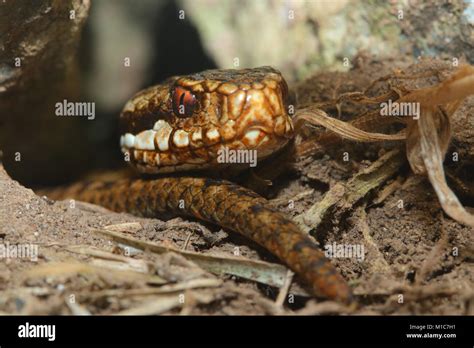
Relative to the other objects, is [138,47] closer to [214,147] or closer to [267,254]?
[214,147]

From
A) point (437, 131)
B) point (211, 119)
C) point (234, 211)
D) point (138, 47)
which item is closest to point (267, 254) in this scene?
point (234, 211)

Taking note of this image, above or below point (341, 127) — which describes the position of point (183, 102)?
above

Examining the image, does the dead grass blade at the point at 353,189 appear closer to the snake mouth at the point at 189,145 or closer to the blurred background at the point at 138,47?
the snake mouth at the point at 189,145

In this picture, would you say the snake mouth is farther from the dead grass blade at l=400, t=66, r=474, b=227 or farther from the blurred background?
the blurred background

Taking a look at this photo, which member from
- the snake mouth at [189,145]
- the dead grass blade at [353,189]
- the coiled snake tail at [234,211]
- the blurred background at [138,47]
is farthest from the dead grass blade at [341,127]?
the blurred background at [138,47]

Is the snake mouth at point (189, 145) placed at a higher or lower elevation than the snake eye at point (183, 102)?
lower

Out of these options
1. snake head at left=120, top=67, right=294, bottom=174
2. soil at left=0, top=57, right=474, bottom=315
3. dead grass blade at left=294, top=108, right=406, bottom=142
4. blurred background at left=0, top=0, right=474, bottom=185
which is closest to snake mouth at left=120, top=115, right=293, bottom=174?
snake head at left=120, top=67, right=294, bottom=174
